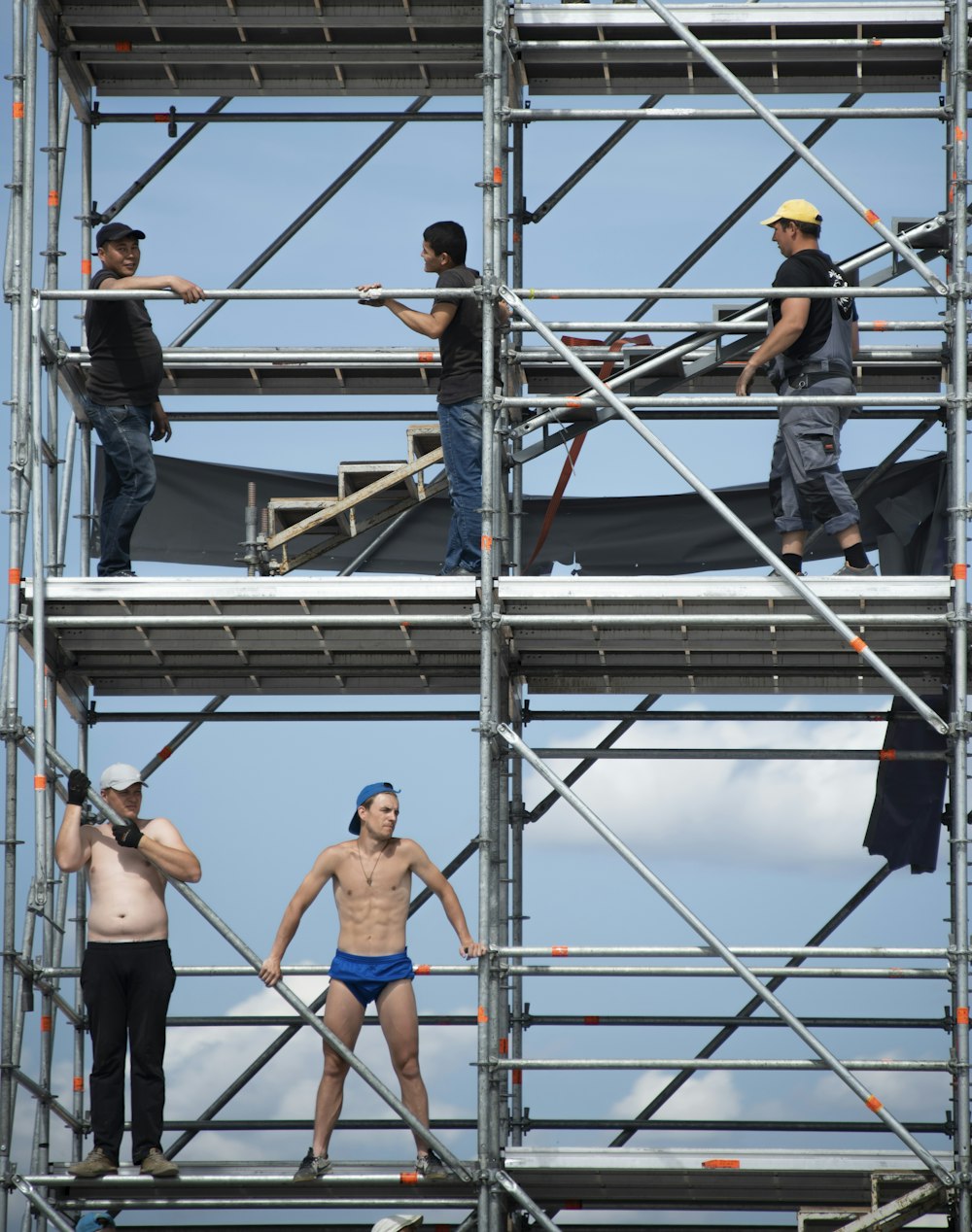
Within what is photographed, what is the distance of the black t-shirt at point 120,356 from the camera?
1347 centimetres

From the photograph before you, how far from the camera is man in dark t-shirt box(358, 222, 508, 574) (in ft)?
43.0

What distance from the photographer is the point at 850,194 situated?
12.9 metres

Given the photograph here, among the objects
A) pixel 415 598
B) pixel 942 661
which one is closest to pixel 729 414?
pixel 942 661

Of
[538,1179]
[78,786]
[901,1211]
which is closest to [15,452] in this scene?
[78,786]

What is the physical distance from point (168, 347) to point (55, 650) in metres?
2.25

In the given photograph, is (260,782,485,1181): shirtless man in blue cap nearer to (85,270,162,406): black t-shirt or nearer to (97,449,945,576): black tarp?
(85,270,162,406): black t-shirt

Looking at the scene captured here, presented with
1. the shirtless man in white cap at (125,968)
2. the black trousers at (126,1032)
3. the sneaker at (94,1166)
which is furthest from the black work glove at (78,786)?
the sneaker at (94,1166)

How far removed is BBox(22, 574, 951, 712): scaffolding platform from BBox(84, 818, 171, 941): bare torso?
1.27m

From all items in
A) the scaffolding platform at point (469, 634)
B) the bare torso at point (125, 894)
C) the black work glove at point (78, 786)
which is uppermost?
the scaffolding platform at point (469, 634)

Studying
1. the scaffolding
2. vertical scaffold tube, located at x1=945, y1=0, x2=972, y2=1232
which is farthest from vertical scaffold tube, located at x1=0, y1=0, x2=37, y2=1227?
vertical scaffold tube, located at x1=945, y1=0, x2=972, y2=1232

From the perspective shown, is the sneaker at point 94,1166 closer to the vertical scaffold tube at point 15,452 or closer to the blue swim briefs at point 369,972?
the vertical scaffold tube at point 15,452

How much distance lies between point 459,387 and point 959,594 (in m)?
2.95

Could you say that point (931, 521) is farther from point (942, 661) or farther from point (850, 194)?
point (850, 194)

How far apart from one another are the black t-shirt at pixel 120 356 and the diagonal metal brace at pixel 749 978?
3.09 metres
